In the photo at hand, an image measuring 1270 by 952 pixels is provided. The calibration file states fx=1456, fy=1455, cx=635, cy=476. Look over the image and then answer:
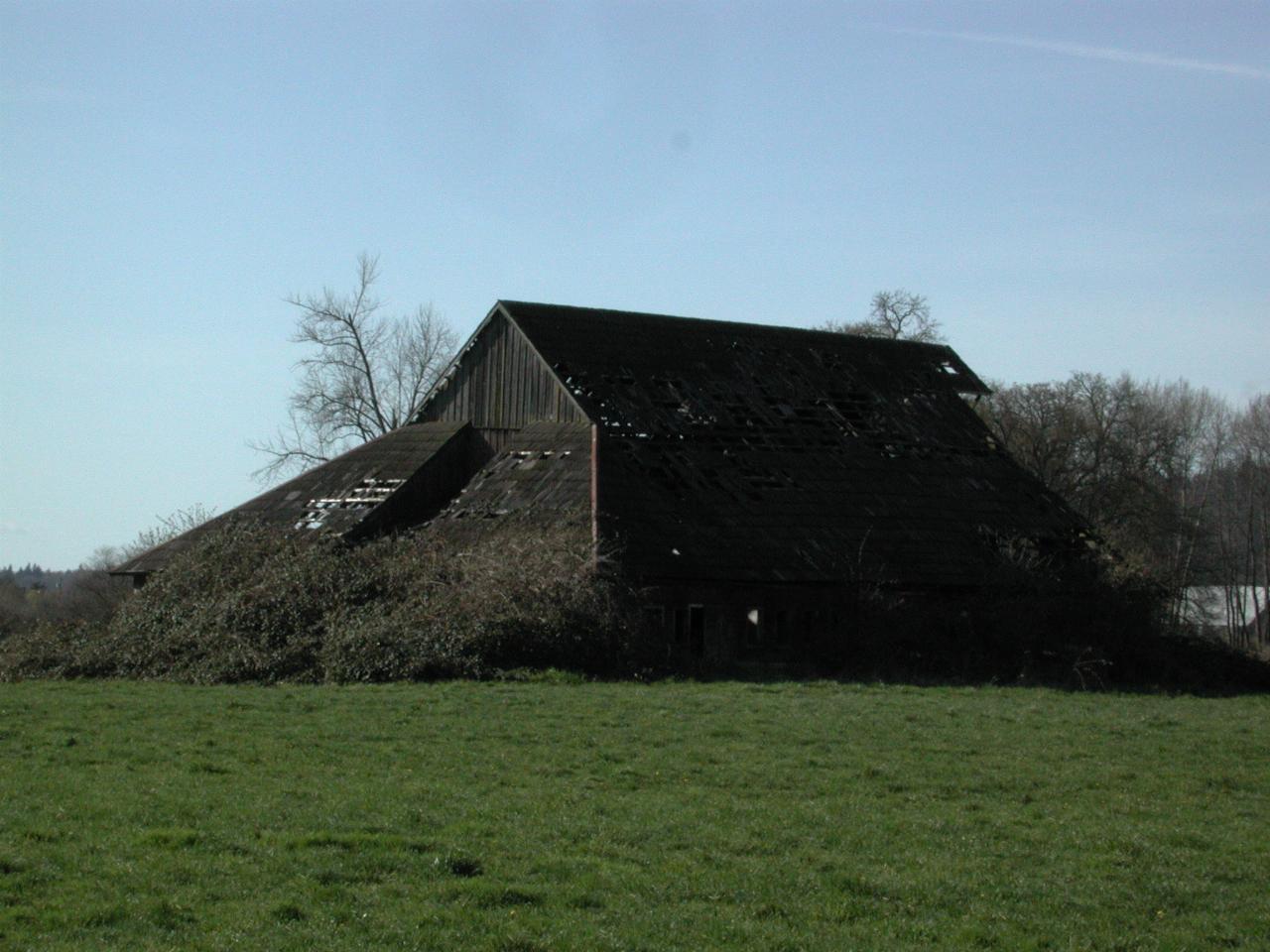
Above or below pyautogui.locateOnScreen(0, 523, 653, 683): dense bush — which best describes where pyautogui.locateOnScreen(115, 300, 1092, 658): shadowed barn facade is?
above

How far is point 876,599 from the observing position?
107ft

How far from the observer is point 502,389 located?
1577 inches

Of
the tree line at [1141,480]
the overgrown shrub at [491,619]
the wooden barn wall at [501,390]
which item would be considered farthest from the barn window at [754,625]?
the tree line at [1141,480]

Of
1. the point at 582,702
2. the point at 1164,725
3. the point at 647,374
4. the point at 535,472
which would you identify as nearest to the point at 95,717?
the point at 582,702

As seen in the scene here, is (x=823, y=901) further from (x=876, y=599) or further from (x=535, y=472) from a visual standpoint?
(x=535, y=472)

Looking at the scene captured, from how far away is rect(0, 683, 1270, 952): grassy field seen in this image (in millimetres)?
9961

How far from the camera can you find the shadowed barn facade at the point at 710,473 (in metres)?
33.0

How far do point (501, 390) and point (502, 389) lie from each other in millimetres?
50

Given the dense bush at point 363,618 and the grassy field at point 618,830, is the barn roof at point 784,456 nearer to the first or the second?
the dense bush at point 363,618

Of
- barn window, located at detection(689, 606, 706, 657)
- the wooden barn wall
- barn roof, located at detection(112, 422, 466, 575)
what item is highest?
the wooden barn wall

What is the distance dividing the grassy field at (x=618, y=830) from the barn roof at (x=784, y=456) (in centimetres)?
1301

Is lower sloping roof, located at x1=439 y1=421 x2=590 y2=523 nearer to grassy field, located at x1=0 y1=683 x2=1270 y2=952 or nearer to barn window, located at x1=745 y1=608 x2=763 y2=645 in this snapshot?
barn window, located at x1=745 y1=608 x2=763 y2=645

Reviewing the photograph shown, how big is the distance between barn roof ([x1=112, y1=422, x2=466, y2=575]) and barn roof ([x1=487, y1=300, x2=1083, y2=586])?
4281 millimetres

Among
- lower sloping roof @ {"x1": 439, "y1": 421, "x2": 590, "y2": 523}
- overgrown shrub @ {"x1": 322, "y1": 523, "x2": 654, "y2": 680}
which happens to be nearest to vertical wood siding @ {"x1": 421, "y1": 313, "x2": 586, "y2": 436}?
lower sloping roof @ {"x1": 439, "y1": 421, "x2": 590, "y2": 523}
